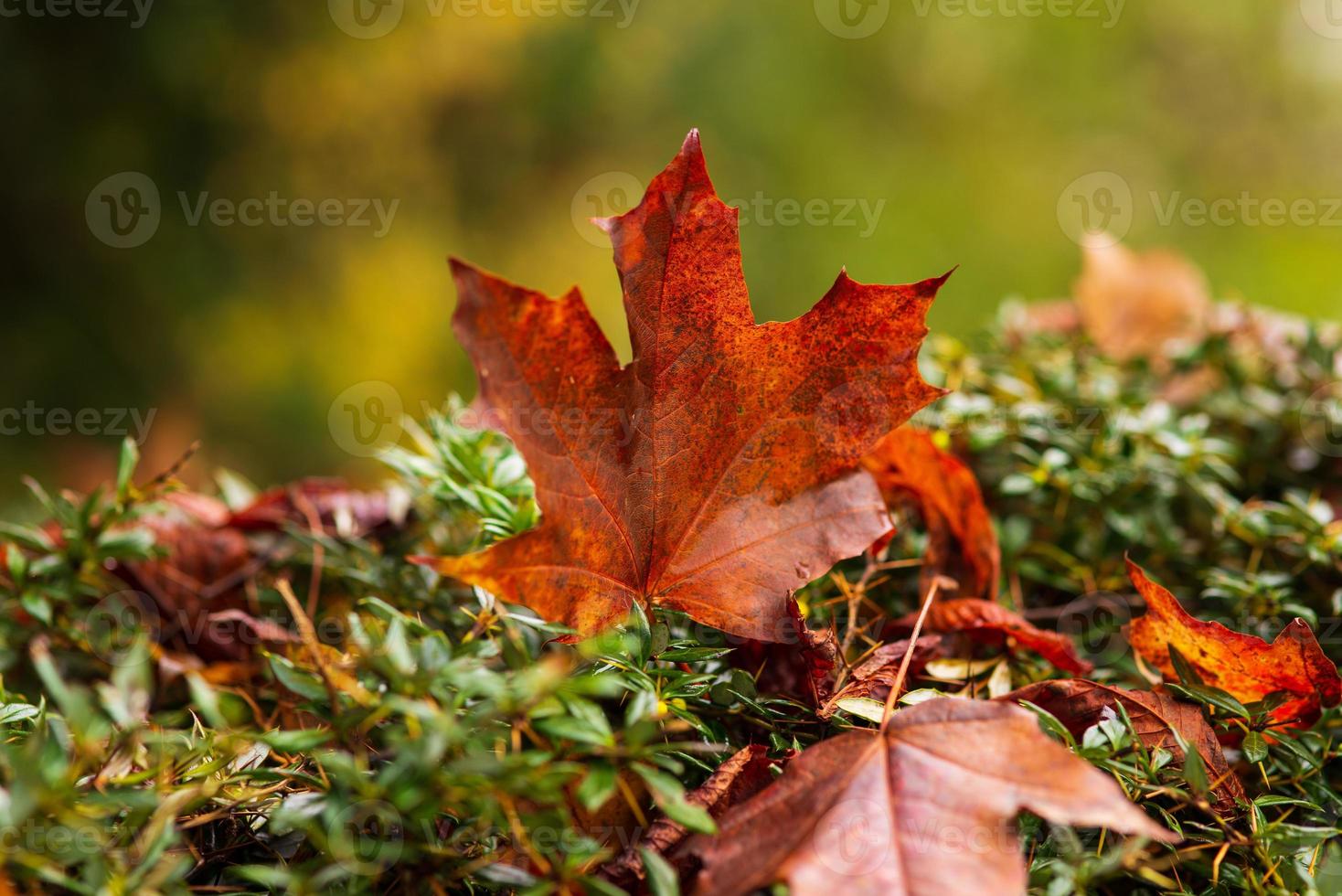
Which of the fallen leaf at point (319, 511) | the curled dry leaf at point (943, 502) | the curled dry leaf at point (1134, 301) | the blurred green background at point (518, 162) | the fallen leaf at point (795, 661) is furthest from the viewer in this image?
the blurred green background at point (518, 162)

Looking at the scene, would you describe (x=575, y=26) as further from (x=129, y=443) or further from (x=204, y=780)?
(x=204, y=780)

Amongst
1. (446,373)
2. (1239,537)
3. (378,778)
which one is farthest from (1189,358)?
(446,373)

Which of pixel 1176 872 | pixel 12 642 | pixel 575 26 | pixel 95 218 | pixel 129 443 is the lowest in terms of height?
pixel 1176 872

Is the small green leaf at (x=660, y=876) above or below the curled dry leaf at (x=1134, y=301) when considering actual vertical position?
below

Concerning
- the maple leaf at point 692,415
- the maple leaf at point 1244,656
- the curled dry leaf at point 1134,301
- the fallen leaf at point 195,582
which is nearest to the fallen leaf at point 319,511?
the fallen leaf at point 195,582

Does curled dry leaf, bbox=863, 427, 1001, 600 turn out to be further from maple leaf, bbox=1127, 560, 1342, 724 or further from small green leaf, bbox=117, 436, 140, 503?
small green leaf, bbox=117, 436, 140, 503

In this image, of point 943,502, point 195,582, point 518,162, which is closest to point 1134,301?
point 943,502

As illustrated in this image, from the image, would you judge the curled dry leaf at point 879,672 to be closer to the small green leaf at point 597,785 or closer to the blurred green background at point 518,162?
the small green leaf at point 597,785
